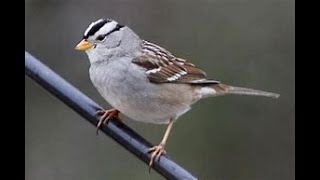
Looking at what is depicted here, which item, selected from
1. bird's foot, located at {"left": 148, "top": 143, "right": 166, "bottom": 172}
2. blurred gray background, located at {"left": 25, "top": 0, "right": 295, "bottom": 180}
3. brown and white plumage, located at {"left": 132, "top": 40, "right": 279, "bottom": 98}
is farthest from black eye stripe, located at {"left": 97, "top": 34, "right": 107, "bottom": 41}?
blurred gray background, located at {"left": 25, "top": 0, "right": 295, "bottom": 180}

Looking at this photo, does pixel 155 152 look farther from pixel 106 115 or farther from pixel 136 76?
pixel 136 76

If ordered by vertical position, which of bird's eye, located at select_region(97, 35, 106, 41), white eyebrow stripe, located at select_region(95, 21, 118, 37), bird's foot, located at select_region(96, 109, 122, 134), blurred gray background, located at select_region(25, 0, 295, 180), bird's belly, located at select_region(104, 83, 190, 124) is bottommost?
blurred gray background, located at select_region(25, 0, 295, 180)

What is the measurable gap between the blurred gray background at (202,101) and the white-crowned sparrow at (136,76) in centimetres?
150

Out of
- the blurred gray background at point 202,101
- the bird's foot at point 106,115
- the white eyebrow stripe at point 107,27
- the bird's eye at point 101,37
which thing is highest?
the white eyebrow stripe at point 107,27

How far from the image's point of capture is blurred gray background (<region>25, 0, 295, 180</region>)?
4.14m

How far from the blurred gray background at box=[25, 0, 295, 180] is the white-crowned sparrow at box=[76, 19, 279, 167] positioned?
1.50 m

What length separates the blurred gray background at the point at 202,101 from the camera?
4.14 meters

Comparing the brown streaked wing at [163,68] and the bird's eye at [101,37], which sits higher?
the bird's eye at [101,37]

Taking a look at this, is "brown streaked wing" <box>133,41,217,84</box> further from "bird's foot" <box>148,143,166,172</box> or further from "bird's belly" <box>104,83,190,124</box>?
"bird's foot" <box>148,143,166,172</box>

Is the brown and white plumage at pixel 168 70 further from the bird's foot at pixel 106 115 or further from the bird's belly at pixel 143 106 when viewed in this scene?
the bird's foot at pixel 106 115

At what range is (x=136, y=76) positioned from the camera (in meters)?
2.33

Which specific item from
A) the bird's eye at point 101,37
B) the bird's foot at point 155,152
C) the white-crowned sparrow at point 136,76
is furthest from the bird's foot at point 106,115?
the bird's eye at point 101,37

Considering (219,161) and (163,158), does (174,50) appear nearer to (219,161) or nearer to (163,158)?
(219,161)
